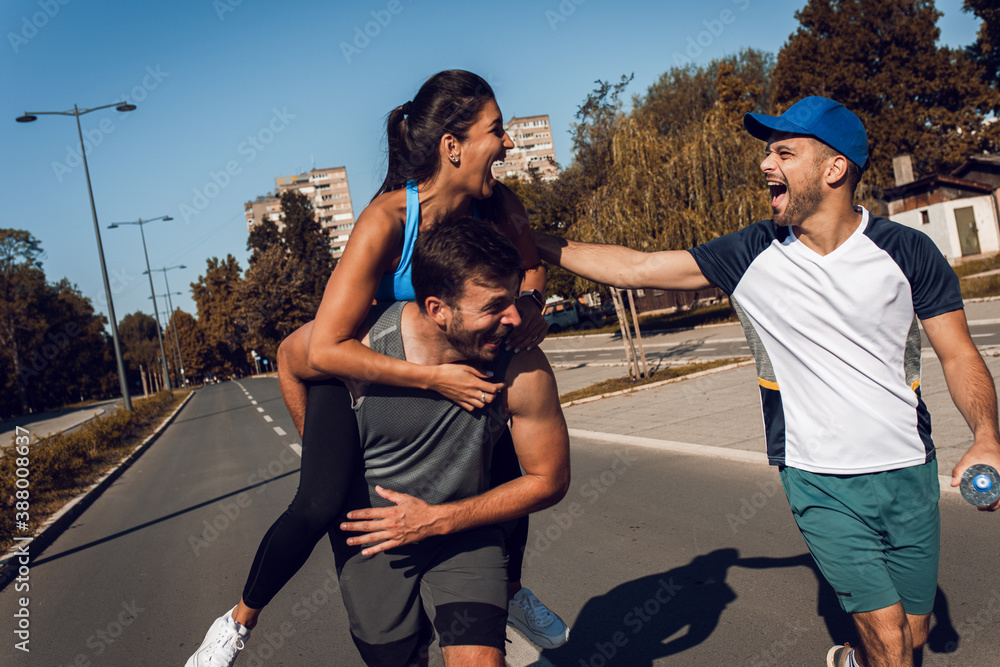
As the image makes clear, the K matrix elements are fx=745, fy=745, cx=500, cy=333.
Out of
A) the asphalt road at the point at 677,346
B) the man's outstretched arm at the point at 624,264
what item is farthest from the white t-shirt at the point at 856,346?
the asphalt road at the point at 677,346

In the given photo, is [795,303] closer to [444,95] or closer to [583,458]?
[444,95]

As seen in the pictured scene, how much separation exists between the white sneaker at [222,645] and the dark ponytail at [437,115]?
161 cm

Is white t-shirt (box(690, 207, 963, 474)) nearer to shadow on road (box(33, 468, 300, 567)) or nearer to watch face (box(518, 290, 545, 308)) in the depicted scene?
watch face (box(518, 290, 545, 308))

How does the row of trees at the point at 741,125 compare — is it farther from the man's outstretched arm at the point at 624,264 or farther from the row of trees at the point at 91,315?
the row of trees at the point at 91,315

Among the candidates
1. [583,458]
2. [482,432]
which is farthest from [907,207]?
[482,432]

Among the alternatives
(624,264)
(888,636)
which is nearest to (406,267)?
(624,264)

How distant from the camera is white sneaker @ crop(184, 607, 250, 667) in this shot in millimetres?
2521

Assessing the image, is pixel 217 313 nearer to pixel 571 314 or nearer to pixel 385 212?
pixel 571 314

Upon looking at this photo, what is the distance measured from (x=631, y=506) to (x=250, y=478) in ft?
20.7

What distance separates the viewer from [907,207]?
1391 inches

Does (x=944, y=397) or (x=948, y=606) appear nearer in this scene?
(x=948, y=606)

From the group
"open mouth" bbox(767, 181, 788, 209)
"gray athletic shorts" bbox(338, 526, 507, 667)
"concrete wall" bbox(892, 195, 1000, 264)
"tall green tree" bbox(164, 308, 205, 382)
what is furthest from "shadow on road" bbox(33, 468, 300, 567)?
"tall green tree" bbox(164, 308, 205, 382)

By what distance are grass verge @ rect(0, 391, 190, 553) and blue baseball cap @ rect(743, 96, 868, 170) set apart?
8.41m

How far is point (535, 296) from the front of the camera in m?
2.54
